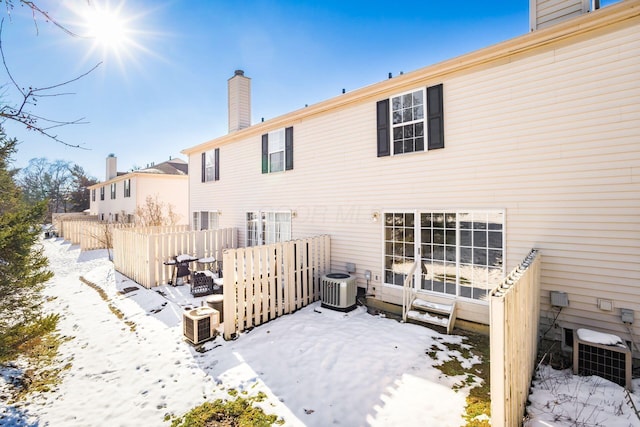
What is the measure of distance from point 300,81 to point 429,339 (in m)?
10.3

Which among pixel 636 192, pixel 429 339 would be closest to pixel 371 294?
pixel 429 339

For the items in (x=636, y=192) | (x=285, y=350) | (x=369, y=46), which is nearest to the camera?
(x=636, y=192)

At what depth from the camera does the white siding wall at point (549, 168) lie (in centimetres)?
438

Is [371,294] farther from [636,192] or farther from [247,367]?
[636,192]

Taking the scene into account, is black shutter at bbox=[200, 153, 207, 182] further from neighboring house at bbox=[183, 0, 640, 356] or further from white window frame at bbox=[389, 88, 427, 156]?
white window frame at bbox=[389, 88, 427, 156]

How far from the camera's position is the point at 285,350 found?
4.78 m

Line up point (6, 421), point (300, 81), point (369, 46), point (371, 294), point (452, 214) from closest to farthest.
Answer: point (6, 421) → point (452, 214) → point (371, 294) → point (369, 46) → point (300, 81)

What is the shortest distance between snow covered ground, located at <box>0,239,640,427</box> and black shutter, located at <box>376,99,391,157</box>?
4.13m

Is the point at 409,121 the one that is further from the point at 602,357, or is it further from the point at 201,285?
the point at 201,285

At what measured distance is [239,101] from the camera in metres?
11.5

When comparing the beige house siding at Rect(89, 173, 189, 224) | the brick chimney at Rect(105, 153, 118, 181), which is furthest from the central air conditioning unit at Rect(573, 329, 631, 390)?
the brick chimney at Rect(105, 153, 118, 181)

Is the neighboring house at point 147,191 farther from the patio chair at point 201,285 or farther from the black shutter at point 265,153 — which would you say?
the patio chair at point 201,285

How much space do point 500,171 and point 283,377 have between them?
549 cm

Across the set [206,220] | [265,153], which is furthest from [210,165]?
[265,153]
